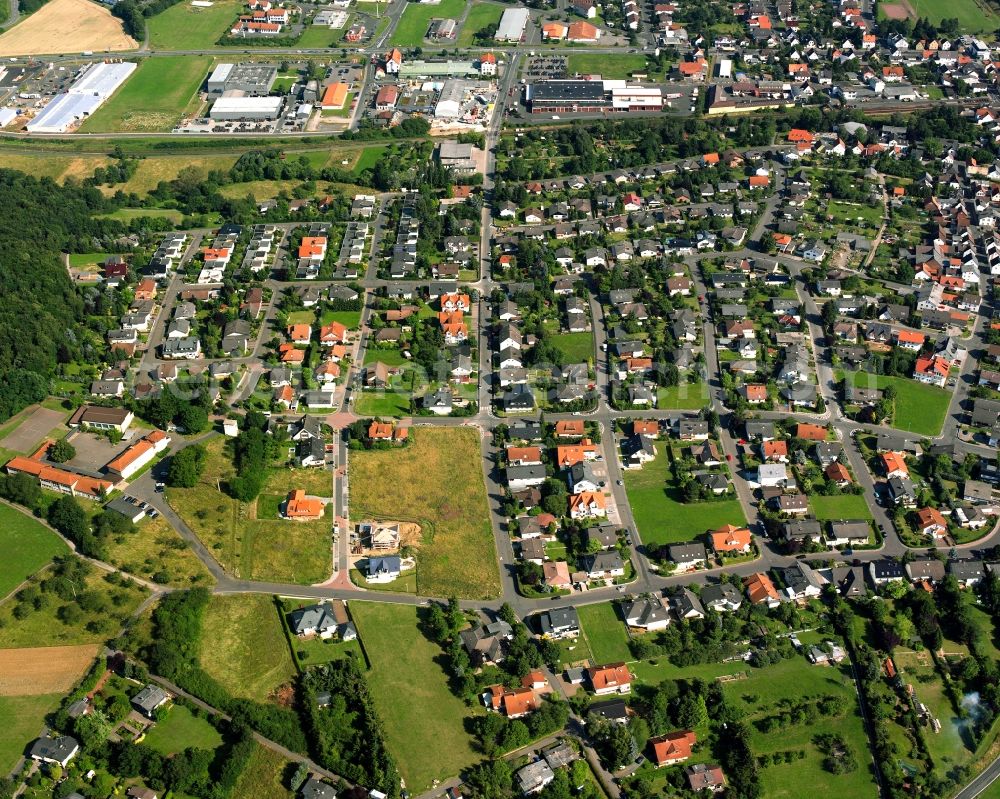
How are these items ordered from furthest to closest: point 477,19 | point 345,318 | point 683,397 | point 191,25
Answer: point 191,25 → point 477,19 → point 345,318 → point 683,397

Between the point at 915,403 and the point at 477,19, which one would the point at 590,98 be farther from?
the point at 915,403

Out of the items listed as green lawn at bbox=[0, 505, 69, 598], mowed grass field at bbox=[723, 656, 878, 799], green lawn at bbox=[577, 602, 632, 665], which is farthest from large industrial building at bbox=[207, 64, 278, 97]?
mowed grass field at bbox=[723, 656, 878, 799]

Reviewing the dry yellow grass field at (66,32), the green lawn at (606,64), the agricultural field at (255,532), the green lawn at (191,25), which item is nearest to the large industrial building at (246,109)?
the green lawn at (191,25)

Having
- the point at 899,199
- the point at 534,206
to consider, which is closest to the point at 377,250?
the point at 534,206

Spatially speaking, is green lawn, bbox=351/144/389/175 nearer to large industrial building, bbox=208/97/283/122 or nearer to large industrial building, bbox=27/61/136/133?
large industrial building, bbox=208/97/283/122

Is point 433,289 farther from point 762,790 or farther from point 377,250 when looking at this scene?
point 762,790

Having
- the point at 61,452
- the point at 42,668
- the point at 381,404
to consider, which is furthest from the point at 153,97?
the point at 42,668
